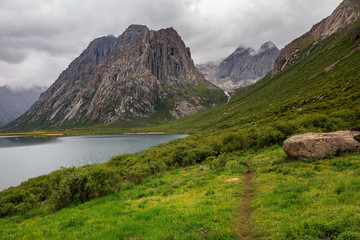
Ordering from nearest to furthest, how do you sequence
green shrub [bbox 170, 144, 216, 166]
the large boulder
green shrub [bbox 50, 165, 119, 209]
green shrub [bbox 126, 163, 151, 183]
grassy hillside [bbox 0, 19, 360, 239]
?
grassy hillside [bbox 0, 19, 360, 239] → green shrub [bbox 50, 165, 119, 209] → the large boulder → green shrub [bbox 126, 163, 151, 183] → green shrub [bbox 170, 144, 216, 166]

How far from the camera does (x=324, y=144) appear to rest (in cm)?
1953

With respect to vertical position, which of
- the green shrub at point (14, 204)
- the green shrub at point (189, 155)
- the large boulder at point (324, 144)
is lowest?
the green shrub at point (189, 155)

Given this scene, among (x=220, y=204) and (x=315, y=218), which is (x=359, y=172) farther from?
(x=220, y=204)

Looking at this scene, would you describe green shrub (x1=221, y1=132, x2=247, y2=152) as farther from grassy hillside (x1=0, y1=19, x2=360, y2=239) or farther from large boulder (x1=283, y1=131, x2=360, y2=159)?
large boulder (x1=283, y1=131, x2=360, y2=159)

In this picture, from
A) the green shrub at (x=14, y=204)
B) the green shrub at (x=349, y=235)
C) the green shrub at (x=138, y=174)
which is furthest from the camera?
the green shrub at (x=138, y=174)

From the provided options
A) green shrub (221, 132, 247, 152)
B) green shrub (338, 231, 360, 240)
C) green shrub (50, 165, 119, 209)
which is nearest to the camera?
green shrub (338, 231, 360, 240)

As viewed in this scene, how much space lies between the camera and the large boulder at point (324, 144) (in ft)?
62.4

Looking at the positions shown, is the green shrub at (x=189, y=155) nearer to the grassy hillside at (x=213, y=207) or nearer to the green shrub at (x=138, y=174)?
the green shrub at (x=138, y=174)

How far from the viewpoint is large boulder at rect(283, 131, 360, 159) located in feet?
62.4

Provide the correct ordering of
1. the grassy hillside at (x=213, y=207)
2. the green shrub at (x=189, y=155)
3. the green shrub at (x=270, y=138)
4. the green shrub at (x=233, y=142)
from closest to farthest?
the grassy hillside at (x=213, y=207)
the green shrub at (x=270, y=138)
the green shrub at (x=189, y=155)
the green shrub at (x=233, y=142)

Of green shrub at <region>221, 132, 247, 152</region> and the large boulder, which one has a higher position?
the large boulder

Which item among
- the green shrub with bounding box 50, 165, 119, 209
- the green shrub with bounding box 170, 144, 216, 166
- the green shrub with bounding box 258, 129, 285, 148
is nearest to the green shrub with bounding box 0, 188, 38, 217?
the green shrub with bounding box 50, 165, 119, 209

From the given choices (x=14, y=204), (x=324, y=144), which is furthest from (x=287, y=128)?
(x=14, y=204)

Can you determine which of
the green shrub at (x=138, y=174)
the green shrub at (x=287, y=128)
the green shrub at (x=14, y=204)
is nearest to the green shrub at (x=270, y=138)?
the green shrub at (x=287, y=128)
